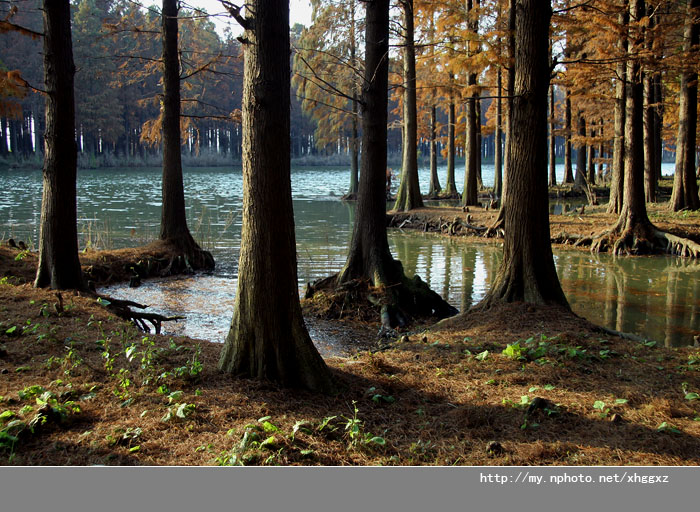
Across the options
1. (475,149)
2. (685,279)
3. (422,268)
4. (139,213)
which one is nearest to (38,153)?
(139,213)

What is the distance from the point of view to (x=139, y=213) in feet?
81.8

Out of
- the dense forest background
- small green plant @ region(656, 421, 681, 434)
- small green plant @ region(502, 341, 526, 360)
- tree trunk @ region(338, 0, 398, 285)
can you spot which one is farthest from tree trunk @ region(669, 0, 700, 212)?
small green plant @ region(656, 421, 681, 434)

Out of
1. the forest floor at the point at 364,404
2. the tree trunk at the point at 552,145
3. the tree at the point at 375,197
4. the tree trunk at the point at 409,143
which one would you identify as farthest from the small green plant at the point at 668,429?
the tree trunk at the point at 552,145

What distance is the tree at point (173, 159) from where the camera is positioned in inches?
516

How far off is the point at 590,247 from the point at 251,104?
13.6m

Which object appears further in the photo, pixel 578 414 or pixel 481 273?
pixel 481 273

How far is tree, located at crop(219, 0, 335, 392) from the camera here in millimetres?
4770

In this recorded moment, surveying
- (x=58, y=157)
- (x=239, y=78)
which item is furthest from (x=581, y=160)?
(x=239, y=78)

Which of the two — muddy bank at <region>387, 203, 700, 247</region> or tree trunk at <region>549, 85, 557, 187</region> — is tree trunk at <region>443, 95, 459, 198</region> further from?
muddy bank at <region>387, 203, 700, 247</region>

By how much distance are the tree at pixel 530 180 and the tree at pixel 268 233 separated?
380 centimetres

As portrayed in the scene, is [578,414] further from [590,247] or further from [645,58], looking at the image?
[590,247]

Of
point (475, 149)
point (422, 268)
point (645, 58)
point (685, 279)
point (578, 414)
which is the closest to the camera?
point (578, 414)

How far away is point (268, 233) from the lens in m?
4.90

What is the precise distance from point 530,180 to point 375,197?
112 inches
